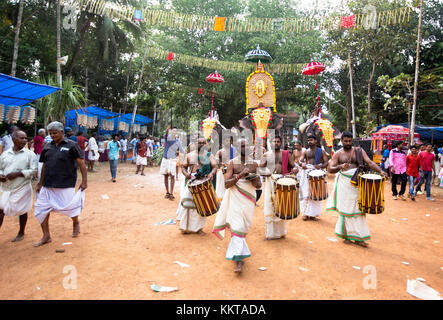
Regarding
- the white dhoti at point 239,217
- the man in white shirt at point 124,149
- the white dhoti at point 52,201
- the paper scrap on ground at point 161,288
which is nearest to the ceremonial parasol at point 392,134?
the white dhoti at point 239,217

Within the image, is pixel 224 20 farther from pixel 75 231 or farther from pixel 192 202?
pixel 75 231

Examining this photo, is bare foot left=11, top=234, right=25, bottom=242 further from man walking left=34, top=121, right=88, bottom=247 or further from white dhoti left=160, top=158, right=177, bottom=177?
white dhoti left=160, top=158, right=177, bottom=177

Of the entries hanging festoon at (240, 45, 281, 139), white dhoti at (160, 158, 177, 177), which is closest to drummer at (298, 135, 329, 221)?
white dhoti at (160, 158, 177, 177)

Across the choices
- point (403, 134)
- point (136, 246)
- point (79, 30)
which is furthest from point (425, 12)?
point (136, 246)

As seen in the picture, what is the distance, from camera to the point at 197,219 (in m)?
5.42

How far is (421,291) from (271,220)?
7.82ft

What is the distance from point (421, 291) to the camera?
3.45 meters

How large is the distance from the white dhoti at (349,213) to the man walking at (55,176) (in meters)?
4.54

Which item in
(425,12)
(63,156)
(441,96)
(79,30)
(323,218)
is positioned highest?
(425,12)

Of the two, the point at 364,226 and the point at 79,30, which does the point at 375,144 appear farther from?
the point at 79,30

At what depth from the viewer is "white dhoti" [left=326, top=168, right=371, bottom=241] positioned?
5.05 metres

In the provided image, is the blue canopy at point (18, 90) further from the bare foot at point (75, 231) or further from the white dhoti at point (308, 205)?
the white dhoti at point (308, 205)
